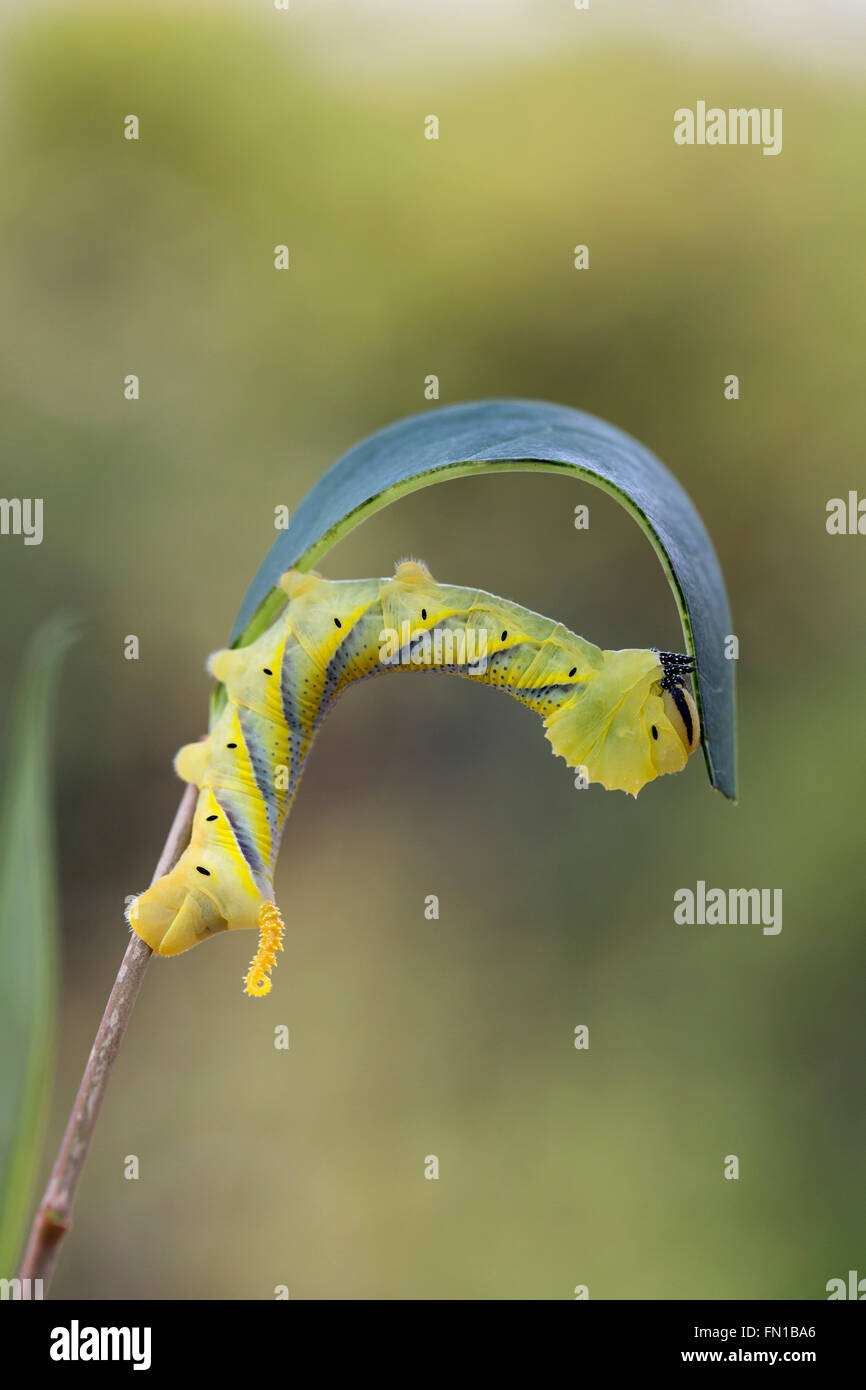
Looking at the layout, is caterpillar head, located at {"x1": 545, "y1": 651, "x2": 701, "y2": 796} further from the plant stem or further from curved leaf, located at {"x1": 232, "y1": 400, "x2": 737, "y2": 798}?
the plant stem

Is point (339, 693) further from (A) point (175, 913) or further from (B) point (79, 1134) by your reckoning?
(B) point (79, 1134)

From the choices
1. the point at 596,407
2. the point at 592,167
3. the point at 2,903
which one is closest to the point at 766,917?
the point at 596,407

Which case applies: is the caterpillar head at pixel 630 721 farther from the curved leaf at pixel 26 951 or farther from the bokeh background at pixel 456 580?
the bokeh background at pixel 456 580

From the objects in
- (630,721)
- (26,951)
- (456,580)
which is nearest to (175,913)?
(26,951)

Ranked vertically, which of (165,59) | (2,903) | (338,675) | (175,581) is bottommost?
(2,903)

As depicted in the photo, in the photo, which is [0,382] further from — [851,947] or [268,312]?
[851,947]

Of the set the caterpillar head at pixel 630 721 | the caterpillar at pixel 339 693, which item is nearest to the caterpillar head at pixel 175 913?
the caterpillar at pixel 339 693

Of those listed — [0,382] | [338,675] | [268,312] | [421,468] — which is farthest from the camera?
[268,312]
